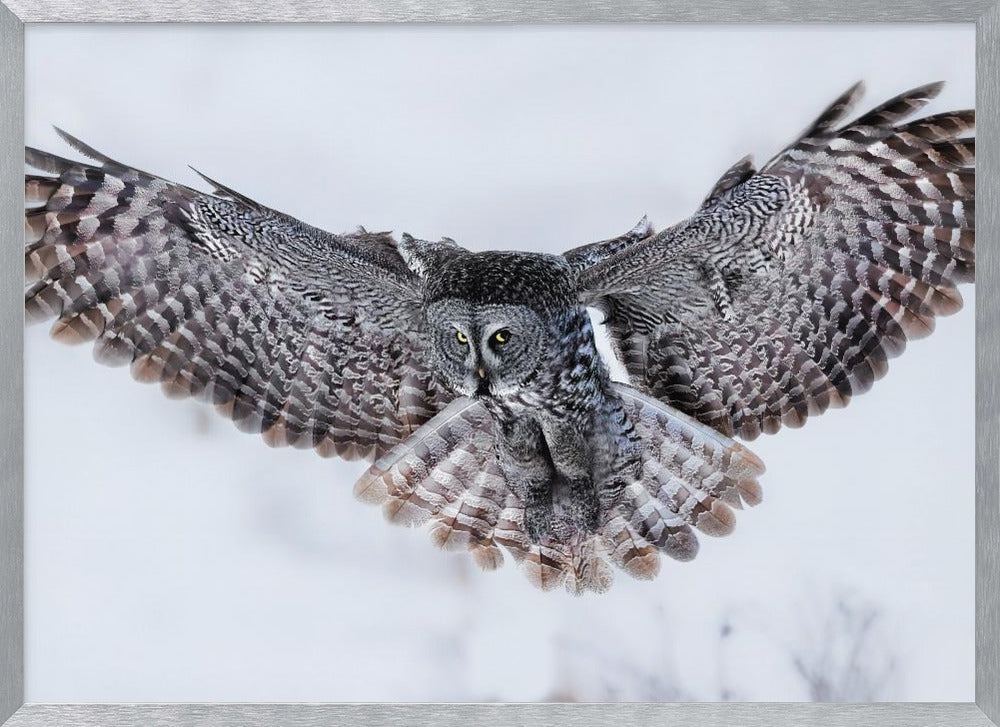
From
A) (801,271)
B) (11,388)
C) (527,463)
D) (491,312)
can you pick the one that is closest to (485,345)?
(491,312)

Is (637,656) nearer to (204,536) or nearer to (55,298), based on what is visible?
(204,536)

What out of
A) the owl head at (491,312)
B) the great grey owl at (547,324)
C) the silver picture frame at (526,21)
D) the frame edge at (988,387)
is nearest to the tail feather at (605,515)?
the great grey owl at (547,324)

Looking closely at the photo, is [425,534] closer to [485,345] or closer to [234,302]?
[485,345]

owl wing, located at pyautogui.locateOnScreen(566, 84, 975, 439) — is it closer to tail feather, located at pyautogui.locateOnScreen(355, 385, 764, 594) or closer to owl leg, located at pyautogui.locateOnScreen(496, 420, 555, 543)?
tail feather, located at pyautogui.locateOnScreen(355, 385, 764, 594)

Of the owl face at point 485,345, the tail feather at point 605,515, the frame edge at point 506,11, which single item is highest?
the frame edge at point 506,11

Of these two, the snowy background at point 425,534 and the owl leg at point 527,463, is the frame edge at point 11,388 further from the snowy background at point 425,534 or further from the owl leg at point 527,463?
the owl leg at point 527,463

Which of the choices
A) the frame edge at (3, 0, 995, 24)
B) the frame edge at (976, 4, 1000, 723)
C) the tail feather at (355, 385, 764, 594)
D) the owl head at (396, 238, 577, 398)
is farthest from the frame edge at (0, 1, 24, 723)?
the frame edge at (976, 4, 1000, 723)
